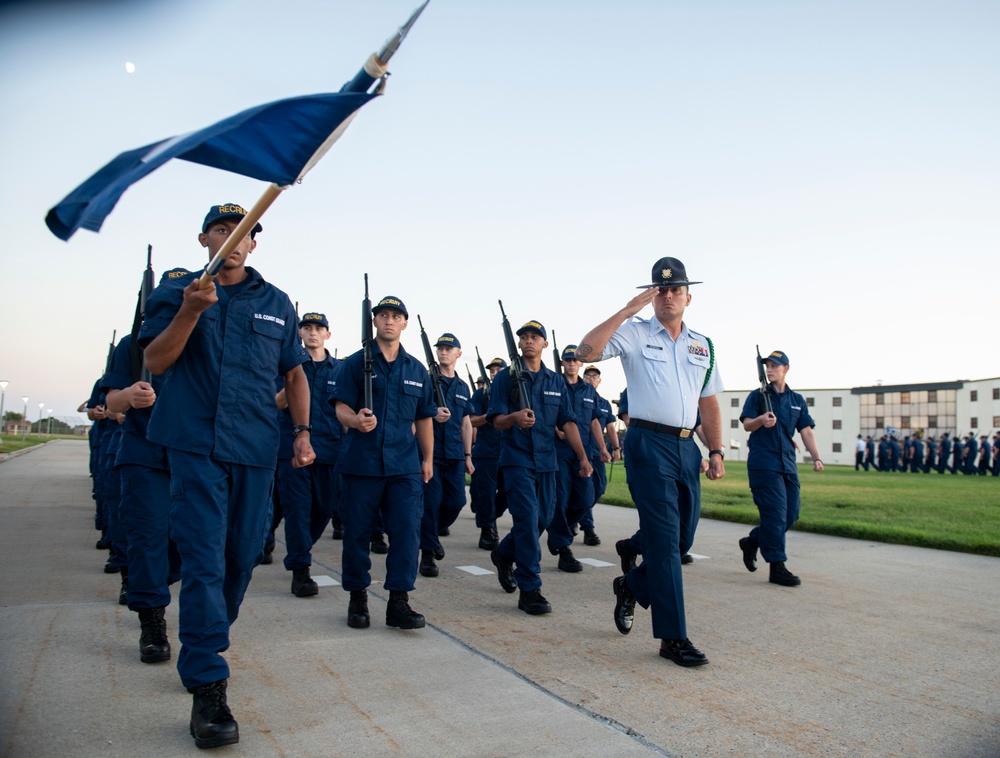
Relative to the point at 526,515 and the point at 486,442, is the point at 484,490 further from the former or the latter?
the point at 526,515

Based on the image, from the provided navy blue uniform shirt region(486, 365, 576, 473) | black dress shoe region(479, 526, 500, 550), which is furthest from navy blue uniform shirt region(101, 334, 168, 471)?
black dress shoe region(479, 526, 500, 550)

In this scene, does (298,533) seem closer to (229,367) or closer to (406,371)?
(406,371)

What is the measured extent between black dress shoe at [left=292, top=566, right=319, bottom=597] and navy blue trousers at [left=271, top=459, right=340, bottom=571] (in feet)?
0.16

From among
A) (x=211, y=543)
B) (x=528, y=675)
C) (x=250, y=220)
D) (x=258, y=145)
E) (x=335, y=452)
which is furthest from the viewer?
(x=335, y=452)

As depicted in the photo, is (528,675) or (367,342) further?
(367,342)

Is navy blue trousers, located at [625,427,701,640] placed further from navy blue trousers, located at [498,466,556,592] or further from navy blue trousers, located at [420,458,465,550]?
navy blue trousers, located at [420,458,465,550]

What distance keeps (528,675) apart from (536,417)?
289 centimetres

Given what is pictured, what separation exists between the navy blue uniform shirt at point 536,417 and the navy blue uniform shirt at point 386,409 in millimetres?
938

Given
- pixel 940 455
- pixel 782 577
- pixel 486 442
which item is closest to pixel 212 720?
pixel 782 577

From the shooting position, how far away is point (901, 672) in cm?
416

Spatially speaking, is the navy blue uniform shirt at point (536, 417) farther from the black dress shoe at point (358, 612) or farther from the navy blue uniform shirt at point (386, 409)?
the black dress shoe at point (358, 612)

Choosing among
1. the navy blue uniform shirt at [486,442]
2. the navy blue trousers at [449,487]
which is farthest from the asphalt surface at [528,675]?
the navy blue uniform shirt at [486,442]

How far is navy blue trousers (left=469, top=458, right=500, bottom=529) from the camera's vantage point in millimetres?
9320

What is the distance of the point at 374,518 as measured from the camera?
17.3ft
